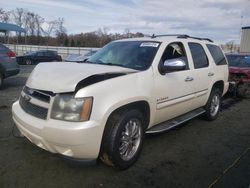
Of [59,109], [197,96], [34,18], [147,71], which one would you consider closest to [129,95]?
[147,71]

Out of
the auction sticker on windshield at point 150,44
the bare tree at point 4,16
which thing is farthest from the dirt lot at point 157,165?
the bare tree at point 4,16

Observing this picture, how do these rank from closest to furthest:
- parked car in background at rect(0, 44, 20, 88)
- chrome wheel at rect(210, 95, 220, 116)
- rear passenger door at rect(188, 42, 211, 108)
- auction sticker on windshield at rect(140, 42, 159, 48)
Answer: auction sticker on windshield at rect(140, 42, 159, 48) < rear passenger door at rect(188, 42, 211, 108) < chrome wheel at rect(210, 95, 220, 116) < parked car in background at rect(0, 44, 20, 88)

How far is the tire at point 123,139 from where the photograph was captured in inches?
138

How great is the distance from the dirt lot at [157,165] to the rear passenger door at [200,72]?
72 centimetres

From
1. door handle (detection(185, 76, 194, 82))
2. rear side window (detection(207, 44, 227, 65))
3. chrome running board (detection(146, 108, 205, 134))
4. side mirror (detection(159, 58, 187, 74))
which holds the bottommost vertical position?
chrome running board (detection(146, 108, 205, 134))

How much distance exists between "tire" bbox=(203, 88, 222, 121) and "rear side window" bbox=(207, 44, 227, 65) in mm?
646

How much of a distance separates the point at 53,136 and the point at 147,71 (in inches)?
65.2

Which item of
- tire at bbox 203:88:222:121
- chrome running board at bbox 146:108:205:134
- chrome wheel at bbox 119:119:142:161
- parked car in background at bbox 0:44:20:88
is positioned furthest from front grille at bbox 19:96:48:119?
parked car in background at bbox 0:44:20:88

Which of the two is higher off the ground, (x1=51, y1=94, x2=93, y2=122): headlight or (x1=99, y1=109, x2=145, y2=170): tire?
(x1=51, y1=94, x2=93, y2=122): headlight

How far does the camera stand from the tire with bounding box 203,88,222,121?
619cm

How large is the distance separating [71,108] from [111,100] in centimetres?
49

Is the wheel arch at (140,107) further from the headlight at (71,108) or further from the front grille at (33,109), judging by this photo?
the front grille at (33,109)

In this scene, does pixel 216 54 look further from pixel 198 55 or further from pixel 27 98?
pixel 27 98

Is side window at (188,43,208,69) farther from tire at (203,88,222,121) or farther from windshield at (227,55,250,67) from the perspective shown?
windshield at (227,55,250,67)
